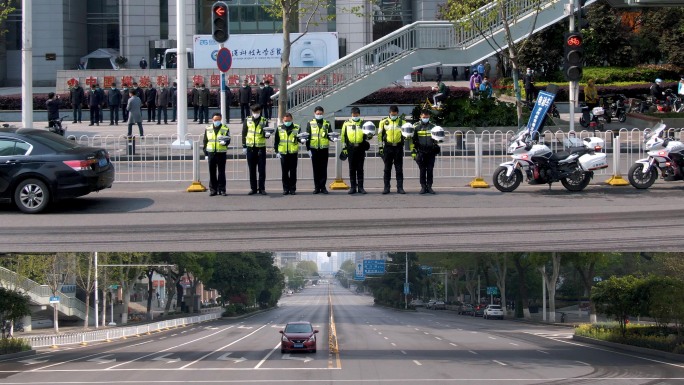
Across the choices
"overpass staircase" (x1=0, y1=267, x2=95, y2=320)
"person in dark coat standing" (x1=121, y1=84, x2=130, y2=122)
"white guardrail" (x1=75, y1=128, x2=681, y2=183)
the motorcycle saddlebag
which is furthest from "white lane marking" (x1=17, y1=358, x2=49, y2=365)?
"person in dark coat standing" (x1=121, y1=84, x2=130, y2=122)

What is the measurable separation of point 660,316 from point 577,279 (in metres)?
1.85

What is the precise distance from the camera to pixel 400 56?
107 ft

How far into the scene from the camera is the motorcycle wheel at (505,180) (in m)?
20.9

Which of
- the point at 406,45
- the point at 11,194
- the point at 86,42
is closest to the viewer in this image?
the point at 11,194

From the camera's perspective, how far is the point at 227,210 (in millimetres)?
19047

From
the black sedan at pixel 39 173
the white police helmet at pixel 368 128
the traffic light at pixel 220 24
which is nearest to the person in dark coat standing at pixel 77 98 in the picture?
the traffic light at pixel 220 24

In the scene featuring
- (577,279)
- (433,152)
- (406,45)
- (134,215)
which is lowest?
(577,279)

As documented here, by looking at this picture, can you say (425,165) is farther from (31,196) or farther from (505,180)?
(31,196)

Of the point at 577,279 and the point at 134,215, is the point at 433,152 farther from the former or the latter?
the point at 134,215

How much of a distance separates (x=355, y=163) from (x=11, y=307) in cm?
802

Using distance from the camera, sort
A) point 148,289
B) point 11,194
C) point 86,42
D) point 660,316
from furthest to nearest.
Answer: point 86,42 < point 148,289 < point 660,316 < point 11,194

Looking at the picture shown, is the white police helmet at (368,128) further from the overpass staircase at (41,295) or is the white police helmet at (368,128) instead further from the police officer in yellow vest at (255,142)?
the overpass staircase at (41,295)

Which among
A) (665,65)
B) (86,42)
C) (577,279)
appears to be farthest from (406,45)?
(86,42)

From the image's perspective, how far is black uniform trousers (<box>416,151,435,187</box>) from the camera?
20469 mm
